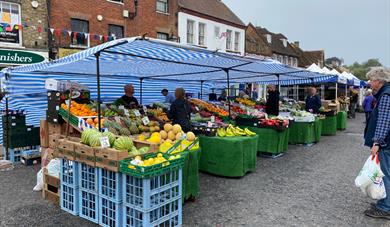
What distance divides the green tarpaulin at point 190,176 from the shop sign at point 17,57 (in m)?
11.0

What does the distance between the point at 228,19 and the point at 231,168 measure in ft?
66.2

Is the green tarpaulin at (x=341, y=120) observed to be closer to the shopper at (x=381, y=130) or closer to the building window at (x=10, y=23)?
the shopper at (x=381, y=130)

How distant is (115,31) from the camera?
16.6m

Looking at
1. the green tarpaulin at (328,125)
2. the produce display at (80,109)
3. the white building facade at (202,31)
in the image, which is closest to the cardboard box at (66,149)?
the produce display at (80,109)

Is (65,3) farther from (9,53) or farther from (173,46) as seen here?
(173,46)

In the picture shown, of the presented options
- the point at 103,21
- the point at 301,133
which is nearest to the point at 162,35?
the point at 103,21

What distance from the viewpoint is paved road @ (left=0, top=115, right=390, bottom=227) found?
4.30m

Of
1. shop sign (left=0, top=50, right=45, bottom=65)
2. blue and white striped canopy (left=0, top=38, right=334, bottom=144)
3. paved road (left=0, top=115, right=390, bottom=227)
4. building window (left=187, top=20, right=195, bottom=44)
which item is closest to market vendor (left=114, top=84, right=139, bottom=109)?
blue and white striped canopy (left=0, top=38, right=334, bottom=144)

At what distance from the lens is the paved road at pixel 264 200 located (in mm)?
4297

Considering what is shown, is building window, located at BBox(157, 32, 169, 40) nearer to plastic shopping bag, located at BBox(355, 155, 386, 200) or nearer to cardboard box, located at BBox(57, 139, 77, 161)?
cardboard box, located at BBox(57, 139, 77, 161)

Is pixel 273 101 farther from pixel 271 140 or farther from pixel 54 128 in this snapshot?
pixel 54 128

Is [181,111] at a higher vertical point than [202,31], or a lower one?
lower

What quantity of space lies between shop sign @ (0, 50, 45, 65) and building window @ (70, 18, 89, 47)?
5.89 feet

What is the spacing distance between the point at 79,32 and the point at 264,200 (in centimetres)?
1312
